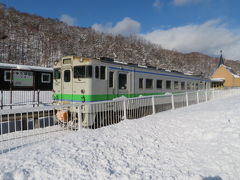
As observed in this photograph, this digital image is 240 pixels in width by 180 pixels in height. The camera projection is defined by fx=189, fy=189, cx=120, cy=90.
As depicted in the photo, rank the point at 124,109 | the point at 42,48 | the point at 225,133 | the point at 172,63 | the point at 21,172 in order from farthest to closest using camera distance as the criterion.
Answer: the point at 172,63 → the point at 42,48 → the point at 124,109 → the point at 225,133 → the point at 21,172

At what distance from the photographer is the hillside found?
1932 inches

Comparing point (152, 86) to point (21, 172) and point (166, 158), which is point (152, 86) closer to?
point (166, 158)

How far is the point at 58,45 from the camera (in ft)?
189

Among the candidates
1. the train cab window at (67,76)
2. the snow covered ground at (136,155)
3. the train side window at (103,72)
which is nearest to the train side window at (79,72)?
the train cab window at (67,76)

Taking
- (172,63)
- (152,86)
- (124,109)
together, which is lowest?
(124,109)

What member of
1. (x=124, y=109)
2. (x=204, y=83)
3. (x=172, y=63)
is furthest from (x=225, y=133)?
(x=172, y=63)

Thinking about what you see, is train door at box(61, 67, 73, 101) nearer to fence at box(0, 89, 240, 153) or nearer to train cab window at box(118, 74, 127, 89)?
fence at box(0, 89, 240, 153)

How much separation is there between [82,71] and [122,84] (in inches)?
86.7

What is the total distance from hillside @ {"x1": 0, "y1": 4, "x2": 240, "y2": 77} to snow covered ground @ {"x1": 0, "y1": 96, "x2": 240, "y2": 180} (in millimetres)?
44560

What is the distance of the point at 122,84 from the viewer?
30.8 ft

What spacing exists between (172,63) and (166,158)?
234 ft

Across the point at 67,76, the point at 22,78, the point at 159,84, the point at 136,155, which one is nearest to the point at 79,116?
the point at 136,155

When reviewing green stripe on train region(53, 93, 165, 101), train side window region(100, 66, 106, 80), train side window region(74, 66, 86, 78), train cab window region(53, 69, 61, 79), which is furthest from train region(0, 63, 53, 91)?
train side window region(100, 66, 106, 80)

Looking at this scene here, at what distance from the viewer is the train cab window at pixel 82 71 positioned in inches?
312
